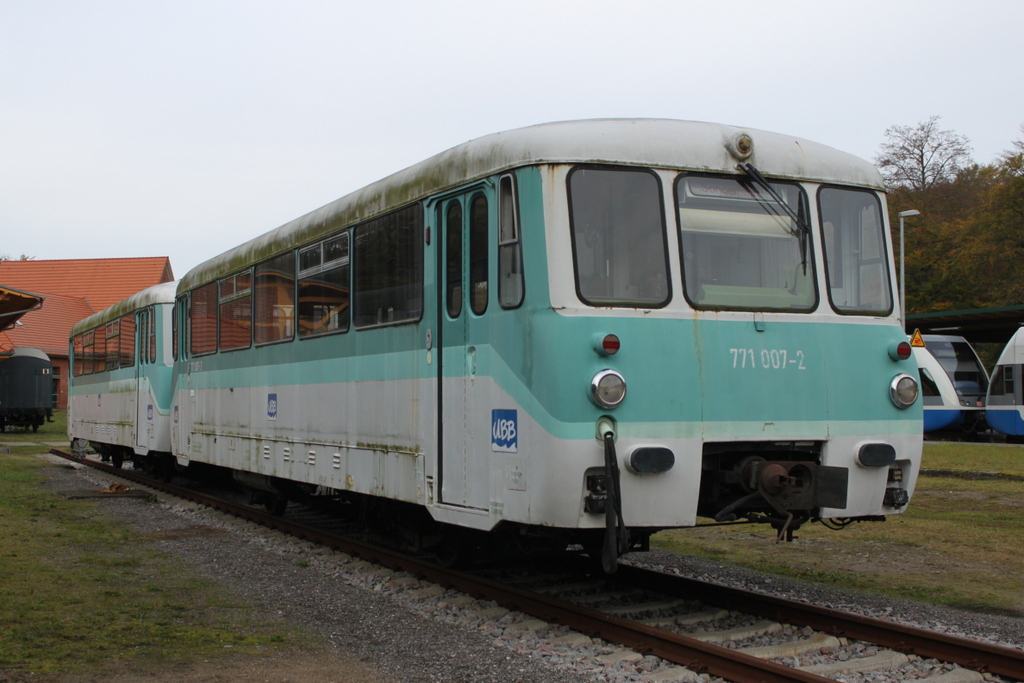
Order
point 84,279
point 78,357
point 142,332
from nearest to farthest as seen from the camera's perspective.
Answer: point 142,332 < point 78,357 < point 84,279

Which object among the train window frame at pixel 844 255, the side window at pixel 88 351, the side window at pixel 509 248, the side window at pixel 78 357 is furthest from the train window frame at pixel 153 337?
the train window frame at pixel 844 255

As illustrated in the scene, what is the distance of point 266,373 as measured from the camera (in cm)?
1113

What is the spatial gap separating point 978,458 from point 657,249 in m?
17.2

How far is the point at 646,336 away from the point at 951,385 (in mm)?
29269

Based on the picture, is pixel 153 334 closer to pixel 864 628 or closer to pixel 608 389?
pixel 608 389

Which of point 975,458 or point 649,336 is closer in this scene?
point 649,336

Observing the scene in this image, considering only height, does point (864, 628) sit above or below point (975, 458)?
below

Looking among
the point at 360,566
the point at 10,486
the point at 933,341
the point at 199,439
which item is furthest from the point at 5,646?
the point at 933,341

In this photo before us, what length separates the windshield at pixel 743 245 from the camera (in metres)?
6.77

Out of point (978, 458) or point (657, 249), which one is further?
point (978, 458)

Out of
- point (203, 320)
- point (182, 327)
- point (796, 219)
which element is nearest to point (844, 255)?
point (796, 219)

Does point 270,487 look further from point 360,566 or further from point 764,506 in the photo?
point 764,506

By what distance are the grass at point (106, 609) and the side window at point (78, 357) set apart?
1263cm

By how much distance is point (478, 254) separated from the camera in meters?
7.17
